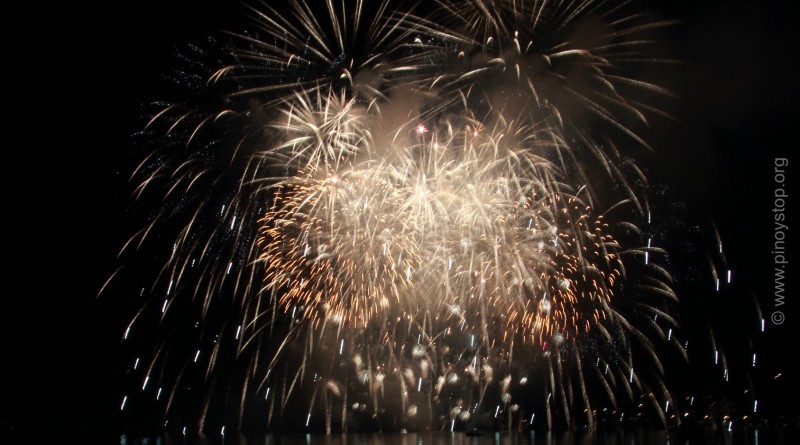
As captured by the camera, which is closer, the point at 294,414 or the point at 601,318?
the point at 601,318

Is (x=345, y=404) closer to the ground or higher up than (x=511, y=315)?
closer to the ground

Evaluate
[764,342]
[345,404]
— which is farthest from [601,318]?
[764,342]

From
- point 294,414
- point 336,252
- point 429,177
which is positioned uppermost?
point 429,177

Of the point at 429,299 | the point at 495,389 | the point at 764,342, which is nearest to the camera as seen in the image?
the point at 429,299

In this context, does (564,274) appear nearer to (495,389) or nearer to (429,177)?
(429,177)

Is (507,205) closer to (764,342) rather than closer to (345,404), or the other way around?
(345,404)

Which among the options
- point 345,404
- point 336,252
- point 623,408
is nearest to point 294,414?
point 345,404

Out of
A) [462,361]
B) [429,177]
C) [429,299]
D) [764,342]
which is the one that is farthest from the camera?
[764,342]

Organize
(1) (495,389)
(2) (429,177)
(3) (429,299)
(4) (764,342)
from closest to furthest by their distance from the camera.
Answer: (2) (429,177) < (3) (429,299) < (1) (495,389) < (4) (764,342)

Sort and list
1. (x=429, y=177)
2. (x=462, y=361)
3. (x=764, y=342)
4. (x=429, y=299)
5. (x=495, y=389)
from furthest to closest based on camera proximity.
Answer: (x=764, y=342) < (x=495, y=389) < (x=462, y=361) < (x=429, y=299) < (x=429, y=177)
